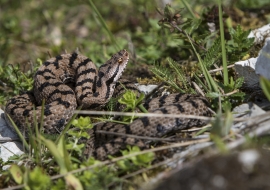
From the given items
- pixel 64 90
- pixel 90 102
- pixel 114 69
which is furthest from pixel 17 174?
pixel 114 69

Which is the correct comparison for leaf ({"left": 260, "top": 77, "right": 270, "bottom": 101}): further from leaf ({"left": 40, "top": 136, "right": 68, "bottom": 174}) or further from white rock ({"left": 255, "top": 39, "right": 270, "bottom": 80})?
leaf ({"left": 40, "top": 136, "right": 68, "bottom": 174})

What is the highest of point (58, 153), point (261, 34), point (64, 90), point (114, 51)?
point (114, 51)

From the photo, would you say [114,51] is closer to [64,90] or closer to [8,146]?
[64,90]

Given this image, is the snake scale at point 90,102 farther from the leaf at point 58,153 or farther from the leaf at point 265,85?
the leaf at point 265,85

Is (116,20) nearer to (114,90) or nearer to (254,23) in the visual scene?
(254,23)

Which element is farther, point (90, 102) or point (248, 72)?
point (90, 102)
